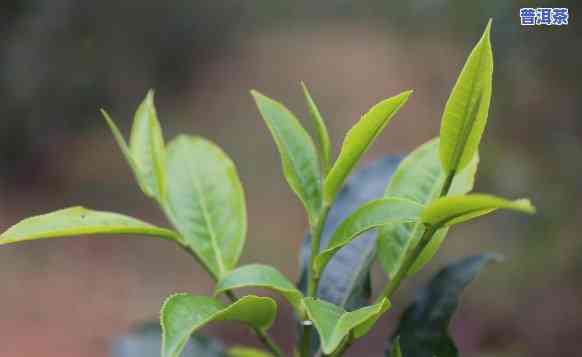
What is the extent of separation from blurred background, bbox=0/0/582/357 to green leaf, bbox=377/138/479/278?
93 centimetres

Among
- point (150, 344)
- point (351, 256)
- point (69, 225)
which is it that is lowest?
point (150, 344)

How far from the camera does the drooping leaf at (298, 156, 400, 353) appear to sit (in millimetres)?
677

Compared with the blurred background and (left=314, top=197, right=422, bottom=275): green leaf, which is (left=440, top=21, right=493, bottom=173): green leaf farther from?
the blurred background

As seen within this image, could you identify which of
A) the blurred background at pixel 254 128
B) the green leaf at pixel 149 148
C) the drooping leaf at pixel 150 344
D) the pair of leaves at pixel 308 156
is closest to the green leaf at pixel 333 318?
the pair of leaves at pixel 308 156

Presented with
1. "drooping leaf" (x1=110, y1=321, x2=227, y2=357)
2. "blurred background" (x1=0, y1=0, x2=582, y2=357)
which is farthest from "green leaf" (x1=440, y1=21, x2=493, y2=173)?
"blurred background" (x1=0, y1=0, x2=582, y2=357)

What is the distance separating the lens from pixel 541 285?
1.59 m

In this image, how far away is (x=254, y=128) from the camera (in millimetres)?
1726

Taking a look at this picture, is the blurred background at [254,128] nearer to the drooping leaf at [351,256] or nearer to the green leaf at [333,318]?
the drooping leaf at [351,256]

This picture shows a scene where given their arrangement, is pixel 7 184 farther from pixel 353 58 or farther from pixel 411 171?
pixel 411 171

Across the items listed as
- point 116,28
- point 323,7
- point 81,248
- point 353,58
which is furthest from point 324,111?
point 81,248

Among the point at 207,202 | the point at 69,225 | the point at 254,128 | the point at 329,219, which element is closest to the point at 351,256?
the point at 329,219

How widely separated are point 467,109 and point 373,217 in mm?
112

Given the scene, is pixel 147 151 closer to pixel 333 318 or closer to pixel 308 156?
pixel 308 156

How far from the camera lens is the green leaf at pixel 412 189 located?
24.6 inches
